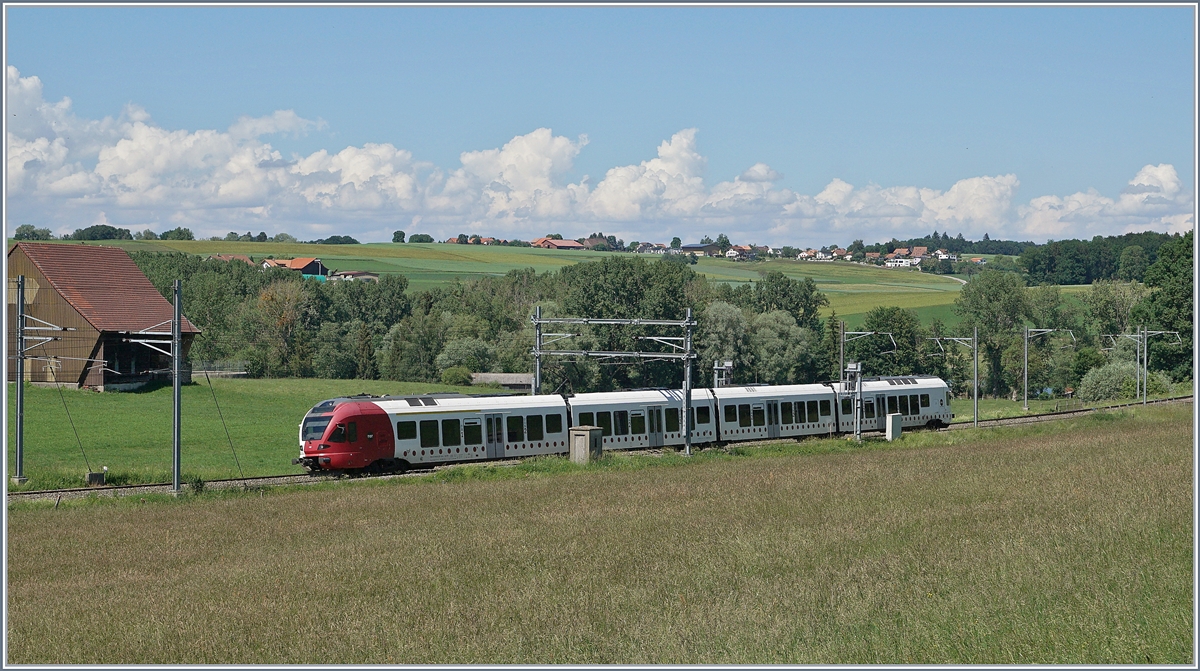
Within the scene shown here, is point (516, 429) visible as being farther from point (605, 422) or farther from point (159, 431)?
point (159, 431)

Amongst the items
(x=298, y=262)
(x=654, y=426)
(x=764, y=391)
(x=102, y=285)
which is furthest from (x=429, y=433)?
(x=298, y=262)

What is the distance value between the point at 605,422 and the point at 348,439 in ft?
30.6

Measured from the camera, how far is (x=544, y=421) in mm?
38531

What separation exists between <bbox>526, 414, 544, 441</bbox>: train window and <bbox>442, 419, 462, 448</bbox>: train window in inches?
106

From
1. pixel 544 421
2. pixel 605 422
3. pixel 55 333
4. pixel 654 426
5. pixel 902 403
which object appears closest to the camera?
pixel 544 421

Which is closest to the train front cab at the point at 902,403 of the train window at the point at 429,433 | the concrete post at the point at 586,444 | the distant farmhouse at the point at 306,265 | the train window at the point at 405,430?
the concrete post at the point at 586,444

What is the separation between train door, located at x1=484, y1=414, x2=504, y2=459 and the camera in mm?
37031

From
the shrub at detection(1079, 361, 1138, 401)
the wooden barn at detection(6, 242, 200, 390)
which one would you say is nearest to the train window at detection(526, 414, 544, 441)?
the wooden barn at detection(6, 242, 200, 390)

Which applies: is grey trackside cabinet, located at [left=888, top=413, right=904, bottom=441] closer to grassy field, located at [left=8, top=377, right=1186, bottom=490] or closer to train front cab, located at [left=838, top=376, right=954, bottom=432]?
train front cab, located at [left=838, top=376, right=954, bottom=432]

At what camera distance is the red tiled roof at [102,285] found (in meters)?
70.8

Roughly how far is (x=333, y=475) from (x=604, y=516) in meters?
14.6

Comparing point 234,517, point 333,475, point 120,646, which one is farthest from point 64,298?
point 120,646

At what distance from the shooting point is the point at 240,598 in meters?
14.9

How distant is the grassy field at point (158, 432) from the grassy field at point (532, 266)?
243 feet
